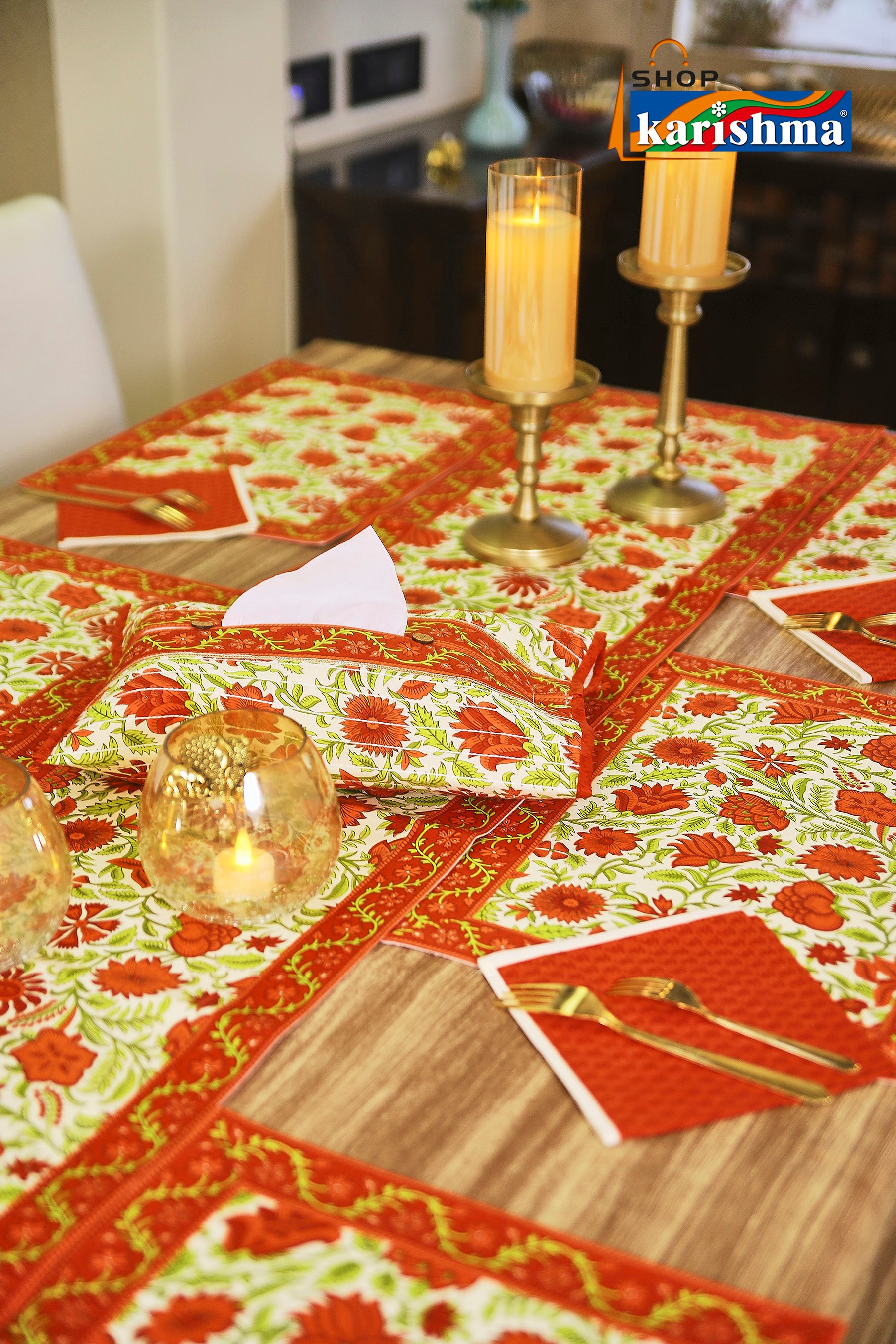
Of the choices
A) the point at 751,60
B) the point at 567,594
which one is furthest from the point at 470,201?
the point at 567,594

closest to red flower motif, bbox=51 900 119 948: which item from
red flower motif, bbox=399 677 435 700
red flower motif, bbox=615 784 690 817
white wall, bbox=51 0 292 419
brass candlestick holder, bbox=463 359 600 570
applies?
red flower motif, bbox=399 677 435 700

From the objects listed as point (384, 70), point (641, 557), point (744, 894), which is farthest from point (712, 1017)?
point (384, 70)

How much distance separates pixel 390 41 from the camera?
3010 mm

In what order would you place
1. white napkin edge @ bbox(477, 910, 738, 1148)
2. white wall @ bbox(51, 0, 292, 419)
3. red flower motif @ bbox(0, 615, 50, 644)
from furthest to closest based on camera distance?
white wall @ bbox(51, 0, 292, 419) < red flower motif @ bbox(0, 615, 50, 644) < white napkin edge @ bbox(477, 910, 738, 1148)

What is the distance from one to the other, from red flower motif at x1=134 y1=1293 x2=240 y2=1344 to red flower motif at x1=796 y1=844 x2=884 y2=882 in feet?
1.44

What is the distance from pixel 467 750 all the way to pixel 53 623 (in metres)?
0.44

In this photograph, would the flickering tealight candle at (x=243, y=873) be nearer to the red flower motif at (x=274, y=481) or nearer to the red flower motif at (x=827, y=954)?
the red flower motif at (x=827, y=954)

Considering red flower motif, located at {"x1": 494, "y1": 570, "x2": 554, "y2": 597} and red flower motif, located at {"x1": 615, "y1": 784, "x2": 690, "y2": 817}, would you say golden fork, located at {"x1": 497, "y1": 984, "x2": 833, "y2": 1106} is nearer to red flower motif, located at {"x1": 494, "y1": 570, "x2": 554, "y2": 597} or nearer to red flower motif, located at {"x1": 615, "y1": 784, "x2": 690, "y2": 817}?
red flower motif, located at {"x1": 615, "y1": 784, "x2": 690, "y2": 817}

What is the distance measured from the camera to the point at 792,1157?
2.06ft

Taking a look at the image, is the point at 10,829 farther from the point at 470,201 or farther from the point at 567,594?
the point at 470,201

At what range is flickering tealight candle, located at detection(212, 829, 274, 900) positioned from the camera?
750 mm

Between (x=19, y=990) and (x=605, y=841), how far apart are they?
36cm

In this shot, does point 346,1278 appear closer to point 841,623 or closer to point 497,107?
point 841,623

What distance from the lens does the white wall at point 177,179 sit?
2176 millimetres
